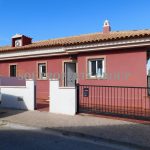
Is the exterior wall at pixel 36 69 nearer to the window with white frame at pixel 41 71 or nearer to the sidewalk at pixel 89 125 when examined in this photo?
the window with white frame at pixel 41 71

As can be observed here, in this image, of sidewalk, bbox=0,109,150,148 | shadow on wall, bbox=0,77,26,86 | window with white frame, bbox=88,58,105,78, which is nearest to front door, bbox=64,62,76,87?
window with white frame, bbox=88,58,105,78

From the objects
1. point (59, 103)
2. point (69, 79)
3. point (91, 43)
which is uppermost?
point (91, 43)

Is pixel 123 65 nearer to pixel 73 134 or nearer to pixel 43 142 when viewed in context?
pixel 73 134

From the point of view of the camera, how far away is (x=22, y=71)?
1589 cm

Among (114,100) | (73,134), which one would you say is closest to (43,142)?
(73,134)

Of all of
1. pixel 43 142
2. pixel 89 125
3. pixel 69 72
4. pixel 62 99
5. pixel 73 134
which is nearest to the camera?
pixel 43 142

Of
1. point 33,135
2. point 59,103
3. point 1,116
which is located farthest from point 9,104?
point 33,135

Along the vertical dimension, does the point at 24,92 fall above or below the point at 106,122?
above

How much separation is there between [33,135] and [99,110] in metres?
3.89

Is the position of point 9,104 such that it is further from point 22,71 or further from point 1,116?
point 22,71

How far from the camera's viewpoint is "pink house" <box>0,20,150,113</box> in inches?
436

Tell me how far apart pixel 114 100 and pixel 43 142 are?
18.8 ft

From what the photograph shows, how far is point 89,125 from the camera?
7965mm

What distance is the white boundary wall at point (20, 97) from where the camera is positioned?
439 inches
